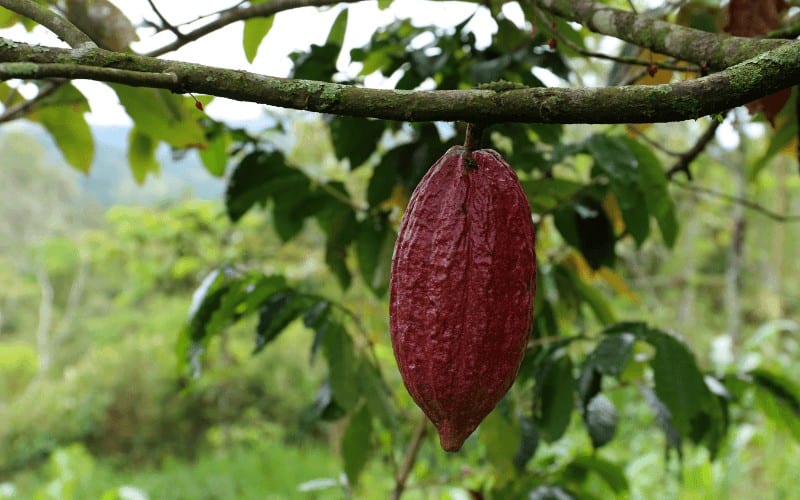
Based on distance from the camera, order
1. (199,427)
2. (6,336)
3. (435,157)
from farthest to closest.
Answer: (6,336)
(199,427)
(435,157)

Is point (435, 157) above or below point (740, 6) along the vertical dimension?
below

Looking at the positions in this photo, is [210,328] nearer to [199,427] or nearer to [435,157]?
[435,157]

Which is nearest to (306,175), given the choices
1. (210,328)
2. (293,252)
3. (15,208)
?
(210,328)

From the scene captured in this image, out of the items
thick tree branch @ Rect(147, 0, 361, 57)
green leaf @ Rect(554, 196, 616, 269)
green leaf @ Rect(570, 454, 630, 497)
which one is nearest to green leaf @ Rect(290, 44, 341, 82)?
thick tree branch @ Rect(147, 0, 361, 57)

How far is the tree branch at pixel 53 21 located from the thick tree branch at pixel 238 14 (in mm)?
455

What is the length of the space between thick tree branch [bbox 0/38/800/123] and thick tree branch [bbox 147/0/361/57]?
0.58 metres

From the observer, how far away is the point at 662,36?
2.89 ft

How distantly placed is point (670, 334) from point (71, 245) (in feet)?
39.4

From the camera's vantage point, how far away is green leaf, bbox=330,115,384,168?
133 cm

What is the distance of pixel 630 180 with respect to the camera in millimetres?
1129

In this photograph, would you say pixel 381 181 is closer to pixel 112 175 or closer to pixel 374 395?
pixel 374 395

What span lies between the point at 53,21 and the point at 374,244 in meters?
0.94

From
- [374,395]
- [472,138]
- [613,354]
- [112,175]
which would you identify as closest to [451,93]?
[472,138]

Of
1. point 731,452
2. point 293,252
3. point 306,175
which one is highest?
point 306,175
